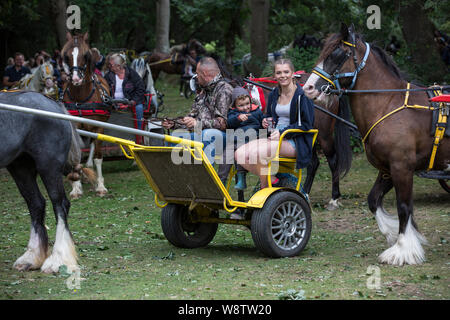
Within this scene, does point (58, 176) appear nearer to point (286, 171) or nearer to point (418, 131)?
point (286, 171)

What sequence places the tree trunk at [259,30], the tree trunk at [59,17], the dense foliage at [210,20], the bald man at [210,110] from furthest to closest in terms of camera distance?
the tree trunk at [59,17]
the tree trunk at [259,30]
the dense foliage at [210,20]
the bald man at [210,110]

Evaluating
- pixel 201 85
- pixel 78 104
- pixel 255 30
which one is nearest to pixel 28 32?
pixel 255 30

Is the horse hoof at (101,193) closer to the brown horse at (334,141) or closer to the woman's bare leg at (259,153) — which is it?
the brown horse at (334,141)

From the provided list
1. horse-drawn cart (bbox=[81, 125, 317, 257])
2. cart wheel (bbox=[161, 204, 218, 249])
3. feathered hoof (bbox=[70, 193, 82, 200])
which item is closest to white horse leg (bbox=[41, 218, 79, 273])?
horse-drawn cart (bbox=[81, 125, 317, 257])

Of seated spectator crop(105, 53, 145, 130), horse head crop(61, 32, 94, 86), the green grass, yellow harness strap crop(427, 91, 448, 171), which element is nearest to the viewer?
the green grass

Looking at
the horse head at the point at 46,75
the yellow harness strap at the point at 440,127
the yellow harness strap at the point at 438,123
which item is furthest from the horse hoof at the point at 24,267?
the horse head at the point at 46,75

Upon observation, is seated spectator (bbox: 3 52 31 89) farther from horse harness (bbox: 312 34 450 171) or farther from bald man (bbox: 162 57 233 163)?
horse harness (bbox: 312 34 450 171)

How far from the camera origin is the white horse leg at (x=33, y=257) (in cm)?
683

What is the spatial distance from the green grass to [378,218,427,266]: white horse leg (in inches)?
5.0

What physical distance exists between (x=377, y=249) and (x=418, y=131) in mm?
1531

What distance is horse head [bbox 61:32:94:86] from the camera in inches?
474

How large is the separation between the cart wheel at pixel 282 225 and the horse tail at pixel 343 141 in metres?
3.08

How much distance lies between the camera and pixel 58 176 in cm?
693
